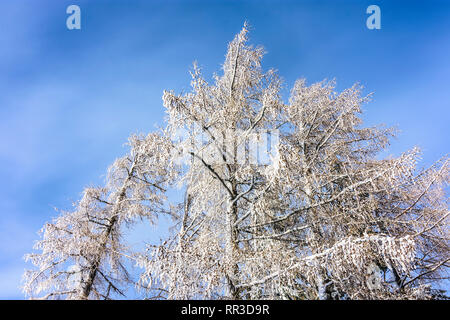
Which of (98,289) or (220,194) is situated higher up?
(220,194)

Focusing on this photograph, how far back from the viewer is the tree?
372cm

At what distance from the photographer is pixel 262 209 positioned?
4992mm

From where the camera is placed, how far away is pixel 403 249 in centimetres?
308

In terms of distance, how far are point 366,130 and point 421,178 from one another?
2883 millimetres

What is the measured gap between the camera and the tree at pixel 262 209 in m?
3.72

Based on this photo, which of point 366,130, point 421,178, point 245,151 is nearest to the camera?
point 421,178
